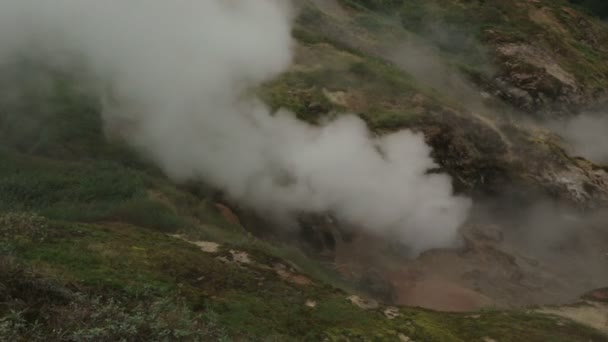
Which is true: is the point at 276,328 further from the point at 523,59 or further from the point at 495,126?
the point at 523,59

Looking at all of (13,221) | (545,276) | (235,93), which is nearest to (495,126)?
(545,276)

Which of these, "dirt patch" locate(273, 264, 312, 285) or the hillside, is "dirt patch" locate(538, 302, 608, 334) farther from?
"dirt patch" locate(273, 264, 312, 285)

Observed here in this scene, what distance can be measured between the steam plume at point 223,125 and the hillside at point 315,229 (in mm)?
353

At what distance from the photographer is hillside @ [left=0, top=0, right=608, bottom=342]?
30.3 ft

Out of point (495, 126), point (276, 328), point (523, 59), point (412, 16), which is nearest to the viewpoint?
point (276, 328)

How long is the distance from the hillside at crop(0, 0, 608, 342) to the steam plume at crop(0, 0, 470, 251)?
353mm

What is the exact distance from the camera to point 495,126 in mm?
24406

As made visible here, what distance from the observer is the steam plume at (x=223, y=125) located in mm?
18516

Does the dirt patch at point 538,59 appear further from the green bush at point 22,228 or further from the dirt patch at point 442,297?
the green bush at point 22,228

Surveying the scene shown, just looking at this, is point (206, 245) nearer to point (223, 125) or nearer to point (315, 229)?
point (315, 229)

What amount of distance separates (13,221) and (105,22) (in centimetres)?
1168

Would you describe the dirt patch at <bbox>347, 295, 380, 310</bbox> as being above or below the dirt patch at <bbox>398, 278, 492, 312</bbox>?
below

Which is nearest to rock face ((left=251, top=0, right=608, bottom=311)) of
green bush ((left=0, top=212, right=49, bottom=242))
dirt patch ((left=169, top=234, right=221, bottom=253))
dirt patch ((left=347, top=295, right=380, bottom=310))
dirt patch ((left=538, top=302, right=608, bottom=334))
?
dirt patch ((left=538, top=302, right=608, bottom=334))

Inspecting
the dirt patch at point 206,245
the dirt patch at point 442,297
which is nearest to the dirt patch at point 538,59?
the dirt patch at point 442,297
